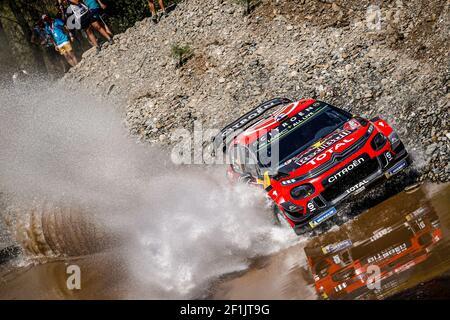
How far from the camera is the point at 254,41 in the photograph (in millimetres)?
13602

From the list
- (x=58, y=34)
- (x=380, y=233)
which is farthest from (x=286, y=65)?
(x=58, y=34)

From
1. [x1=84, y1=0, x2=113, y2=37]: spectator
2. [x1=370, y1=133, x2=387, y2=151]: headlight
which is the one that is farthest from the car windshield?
[x1=84, y1=0, x2=113, y2=37]: spectator

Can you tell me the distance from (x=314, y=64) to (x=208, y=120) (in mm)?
2759

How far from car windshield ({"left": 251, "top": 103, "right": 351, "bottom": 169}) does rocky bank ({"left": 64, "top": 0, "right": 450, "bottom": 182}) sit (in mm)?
1507

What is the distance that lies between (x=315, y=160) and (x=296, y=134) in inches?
33.0

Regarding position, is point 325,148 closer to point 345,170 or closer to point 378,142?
point 345,170

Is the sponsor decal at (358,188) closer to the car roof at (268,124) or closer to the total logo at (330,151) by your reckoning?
the total logo at (330,151)

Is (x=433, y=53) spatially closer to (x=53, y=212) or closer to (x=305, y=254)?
(x=305, y=254)

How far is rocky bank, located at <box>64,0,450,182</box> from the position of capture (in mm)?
9789

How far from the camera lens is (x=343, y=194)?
294 inches

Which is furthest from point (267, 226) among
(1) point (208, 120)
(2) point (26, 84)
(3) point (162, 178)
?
(2) point (26, 84)

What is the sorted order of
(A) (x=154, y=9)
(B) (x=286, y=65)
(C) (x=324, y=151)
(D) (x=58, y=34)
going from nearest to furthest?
(C) (x=324, y=151) → (B) (x=286, y=65) → (D) (x=58, y=34) → (A) (x=154, y=9)

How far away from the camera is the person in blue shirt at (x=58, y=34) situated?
15688 mm

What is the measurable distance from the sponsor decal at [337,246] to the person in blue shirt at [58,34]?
11.6 metres
